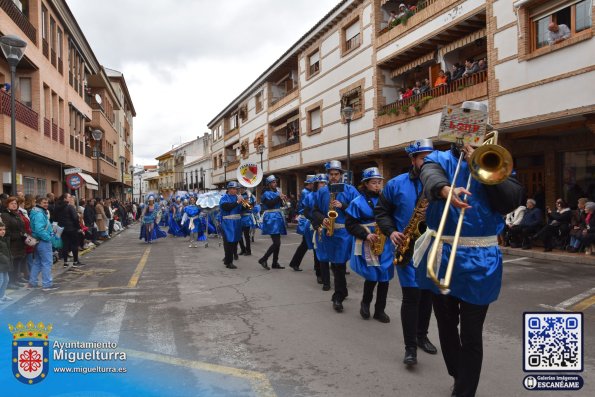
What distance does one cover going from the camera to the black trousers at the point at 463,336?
327 centimetres

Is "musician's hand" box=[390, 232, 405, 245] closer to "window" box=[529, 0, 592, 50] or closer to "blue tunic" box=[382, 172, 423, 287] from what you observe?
"blue tunic" box=[382, 172, 423, 287]

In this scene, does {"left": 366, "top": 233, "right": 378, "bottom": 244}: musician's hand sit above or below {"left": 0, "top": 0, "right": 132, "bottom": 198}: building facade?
below

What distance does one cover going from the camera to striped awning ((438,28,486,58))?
15188 mm

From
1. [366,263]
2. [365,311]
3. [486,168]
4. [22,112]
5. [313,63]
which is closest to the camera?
[486,168]

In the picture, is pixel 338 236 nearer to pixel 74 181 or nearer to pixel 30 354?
pixel 30 354

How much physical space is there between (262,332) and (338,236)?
1934mm

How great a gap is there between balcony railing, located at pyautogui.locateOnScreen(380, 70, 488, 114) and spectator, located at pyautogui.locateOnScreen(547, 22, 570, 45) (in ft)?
7.73

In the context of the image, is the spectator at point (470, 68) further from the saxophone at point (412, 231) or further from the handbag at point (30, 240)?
the handbag at point (30, 240)

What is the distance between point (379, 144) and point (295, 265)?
1097 cm

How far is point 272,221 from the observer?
425 inches

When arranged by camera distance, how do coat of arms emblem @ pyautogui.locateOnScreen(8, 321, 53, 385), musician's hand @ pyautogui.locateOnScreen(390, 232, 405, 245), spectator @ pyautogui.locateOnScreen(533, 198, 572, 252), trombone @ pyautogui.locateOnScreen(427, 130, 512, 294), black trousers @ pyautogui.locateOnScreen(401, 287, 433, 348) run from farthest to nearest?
spectator @ pyautogui.locateOnScreen(533, 198, 572, 252)
black trousers @ pyautogui.locateOnScreen(401, 287, 433, 348)
musician's hand @ pyautogui.locateOnScreen(390, 232, 405, 245)
coat of arms emblem @ pyautogui.locateOnScreen(8, 321, 53, 385)
trombone @ pyautogui.locateOnScreen(427, 130, 512, 294)

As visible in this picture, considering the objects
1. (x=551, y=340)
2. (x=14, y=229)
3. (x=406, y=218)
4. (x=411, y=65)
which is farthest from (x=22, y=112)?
(x=551, y=340)

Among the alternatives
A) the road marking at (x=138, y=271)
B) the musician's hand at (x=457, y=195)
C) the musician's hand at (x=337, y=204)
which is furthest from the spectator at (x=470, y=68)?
the musician's hand at (x=457, y=195)

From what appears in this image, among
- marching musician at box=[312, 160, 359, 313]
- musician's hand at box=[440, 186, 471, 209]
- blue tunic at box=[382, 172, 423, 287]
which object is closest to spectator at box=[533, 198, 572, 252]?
marching musician at box=[312, 160, 359, 313]
